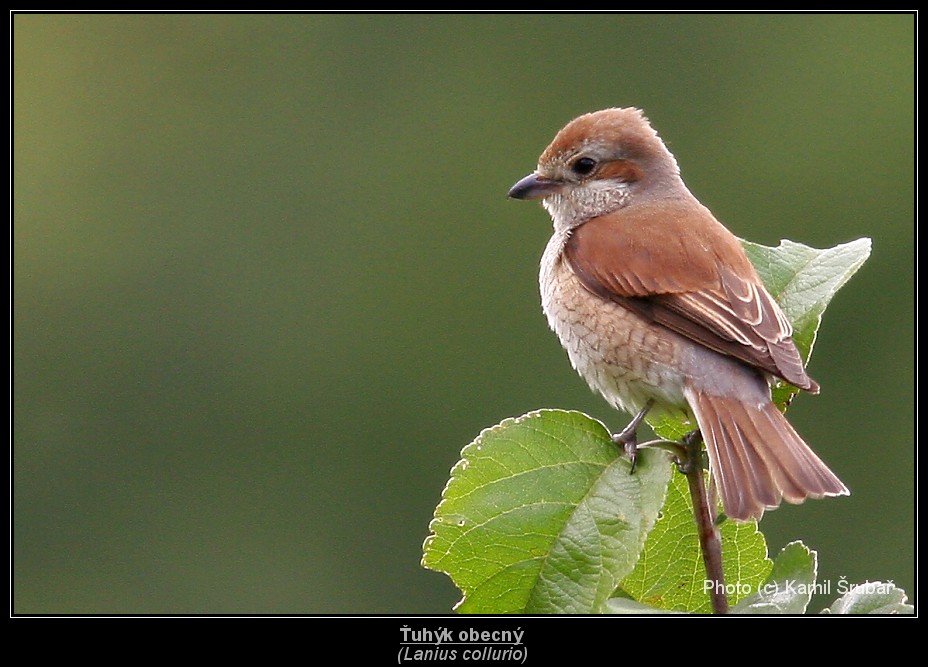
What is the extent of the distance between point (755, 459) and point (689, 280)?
82cm

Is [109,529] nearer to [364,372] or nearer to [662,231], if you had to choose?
[364,372]

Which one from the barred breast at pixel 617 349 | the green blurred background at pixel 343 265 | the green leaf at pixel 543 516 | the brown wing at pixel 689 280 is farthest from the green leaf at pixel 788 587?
the green blurred background at pixel 343 265

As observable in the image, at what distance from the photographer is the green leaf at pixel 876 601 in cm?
284

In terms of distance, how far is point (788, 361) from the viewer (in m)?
3.69

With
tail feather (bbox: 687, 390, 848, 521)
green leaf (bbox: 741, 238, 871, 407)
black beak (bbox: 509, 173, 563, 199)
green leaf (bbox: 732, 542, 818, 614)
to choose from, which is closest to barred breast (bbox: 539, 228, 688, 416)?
tail feather (bbox: 687, 390, 848, 521)

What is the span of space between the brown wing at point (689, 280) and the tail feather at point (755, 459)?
0.15 metres

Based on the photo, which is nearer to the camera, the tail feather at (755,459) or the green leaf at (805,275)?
the tail feather at (755,459)

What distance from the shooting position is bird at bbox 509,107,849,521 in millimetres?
3570

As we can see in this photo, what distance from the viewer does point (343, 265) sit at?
52.0ft

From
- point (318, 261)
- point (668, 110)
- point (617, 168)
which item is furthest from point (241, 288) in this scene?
point (617, 168)

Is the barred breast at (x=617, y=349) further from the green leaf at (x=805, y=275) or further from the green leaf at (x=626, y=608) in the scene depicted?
the green leaf at (x=626, y=608)

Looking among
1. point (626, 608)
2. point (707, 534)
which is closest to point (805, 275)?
point (707, 534)

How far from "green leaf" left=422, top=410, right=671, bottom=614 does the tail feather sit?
Answer: 9.5 inches

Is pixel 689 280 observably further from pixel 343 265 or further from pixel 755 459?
pixel 343 265
